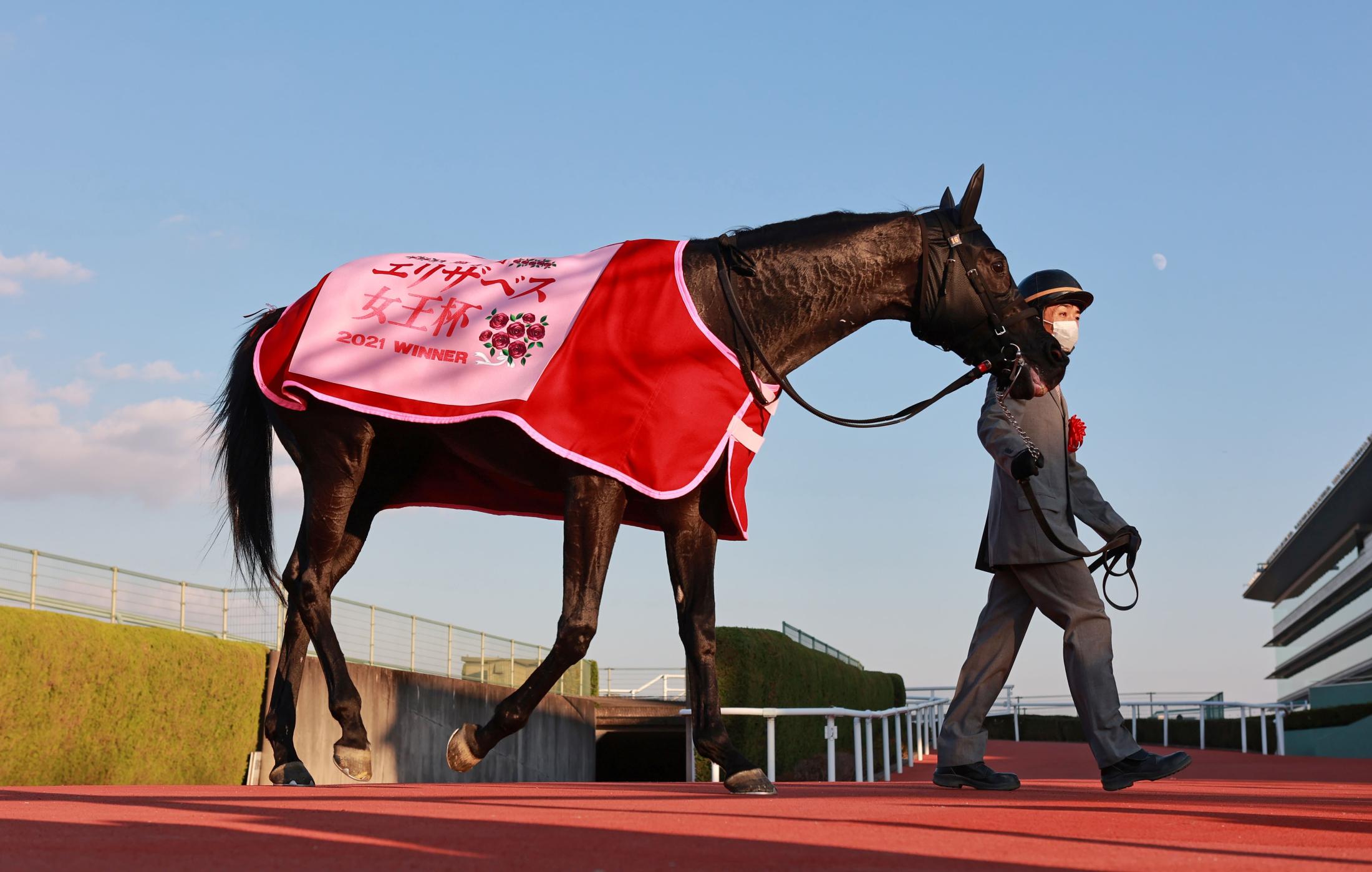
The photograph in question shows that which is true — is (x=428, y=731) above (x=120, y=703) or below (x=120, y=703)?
below

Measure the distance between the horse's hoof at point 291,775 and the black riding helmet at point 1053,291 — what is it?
3.63m

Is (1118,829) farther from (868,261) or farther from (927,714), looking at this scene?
(927,714)

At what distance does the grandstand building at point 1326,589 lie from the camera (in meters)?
45.2

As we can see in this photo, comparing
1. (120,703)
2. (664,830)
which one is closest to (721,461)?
(664,830)

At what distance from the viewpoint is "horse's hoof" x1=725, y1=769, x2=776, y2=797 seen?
191 inches

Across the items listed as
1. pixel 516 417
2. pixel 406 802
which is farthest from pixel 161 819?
pixel 516 417

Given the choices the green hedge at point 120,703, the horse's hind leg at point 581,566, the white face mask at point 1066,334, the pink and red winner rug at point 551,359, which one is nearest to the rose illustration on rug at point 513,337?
the pink and red winner rug at point 551,359

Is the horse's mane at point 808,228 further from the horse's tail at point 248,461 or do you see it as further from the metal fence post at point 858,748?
the metal fence post at point 858,748

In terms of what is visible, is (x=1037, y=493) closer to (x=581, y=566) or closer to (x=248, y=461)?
(x=581, y=566)

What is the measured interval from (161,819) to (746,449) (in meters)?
2.49

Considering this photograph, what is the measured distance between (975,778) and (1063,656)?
0.62m

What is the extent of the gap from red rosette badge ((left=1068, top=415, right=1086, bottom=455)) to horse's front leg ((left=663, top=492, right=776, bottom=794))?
5.36 ft

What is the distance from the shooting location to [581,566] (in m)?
4.79

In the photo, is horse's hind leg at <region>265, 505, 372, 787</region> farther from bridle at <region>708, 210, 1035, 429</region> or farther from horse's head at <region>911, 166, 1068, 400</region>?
horse's head at <region>911, 166, 1068, 400</region>
